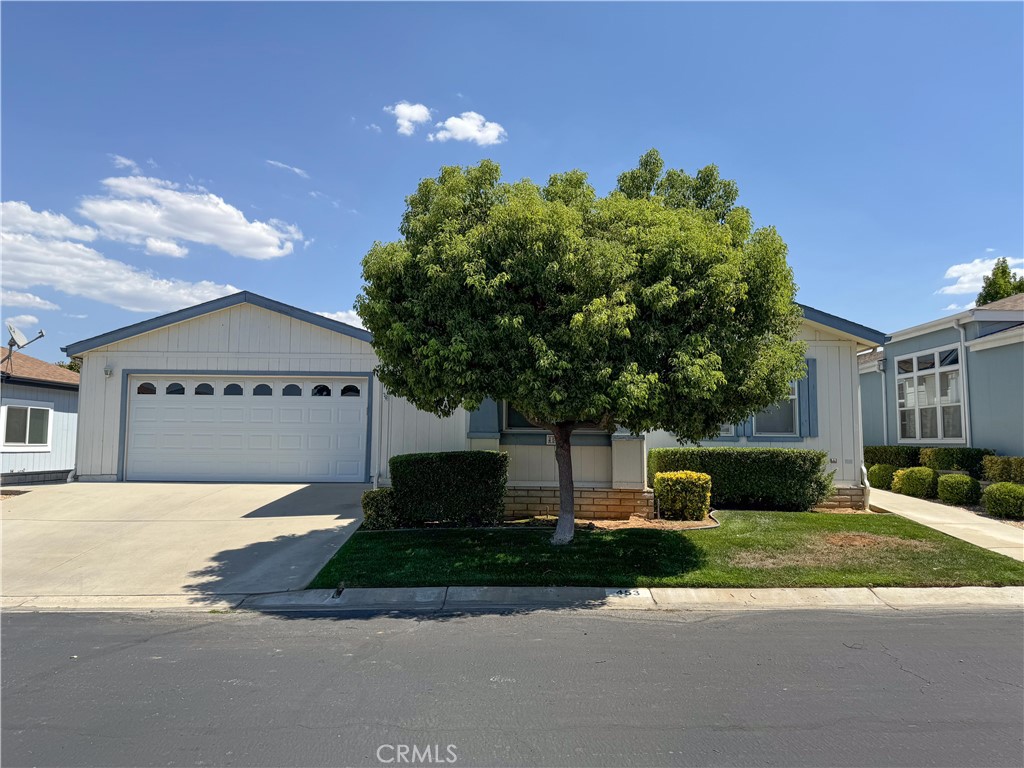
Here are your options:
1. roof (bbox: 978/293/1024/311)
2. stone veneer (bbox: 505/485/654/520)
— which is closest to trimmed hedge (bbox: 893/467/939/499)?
roof (bbox: 978/293/1024/311)

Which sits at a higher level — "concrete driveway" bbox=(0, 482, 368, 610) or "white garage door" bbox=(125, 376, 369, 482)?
"white garage door" bbox=(125, 376, 369, 482)

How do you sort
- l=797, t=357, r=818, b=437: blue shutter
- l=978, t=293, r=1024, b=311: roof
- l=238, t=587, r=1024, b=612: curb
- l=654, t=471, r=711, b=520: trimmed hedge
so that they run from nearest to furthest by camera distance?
l=238, t=587, r=1024, b=612: curb
l=654, t=471, r=711, b=520: trimmed hedge
l=797, t=357, r=818, b=437: blue shutter
l=978, t=293, r=1024, b=311: roof

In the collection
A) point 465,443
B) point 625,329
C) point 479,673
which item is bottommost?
point 479,673

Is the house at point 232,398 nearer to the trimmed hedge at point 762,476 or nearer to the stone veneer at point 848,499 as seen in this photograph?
the trimmed hedge at point 762,476

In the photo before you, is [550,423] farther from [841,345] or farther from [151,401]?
[151,401]

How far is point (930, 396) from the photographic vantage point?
53.8ft

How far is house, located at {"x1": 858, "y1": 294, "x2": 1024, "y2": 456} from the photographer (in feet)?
45.3

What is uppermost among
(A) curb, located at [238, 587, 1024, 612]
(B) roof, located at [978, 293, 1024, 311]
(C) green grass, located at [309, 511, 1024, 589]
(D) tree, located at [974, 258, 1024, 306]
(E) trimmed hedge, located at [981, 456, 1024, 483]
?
(D) tree, located at [974, 258, 1024, 306]

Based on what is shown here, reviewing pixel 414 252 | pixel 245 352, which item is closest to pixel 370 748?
pixel 414 252

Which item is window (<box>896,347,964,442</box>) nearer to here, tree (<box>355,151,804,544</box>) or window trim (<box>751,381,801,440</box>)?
window trim (<box>751,381,801,440</box>)

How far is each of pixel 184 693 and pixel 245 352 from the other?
415 inches

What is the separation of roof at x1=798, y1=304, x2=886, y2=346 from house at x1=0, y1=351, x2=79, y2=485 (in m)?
17.0

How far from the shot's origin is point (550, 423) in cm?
870

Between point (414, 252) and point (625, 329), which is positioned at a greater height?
point (414, 252)
